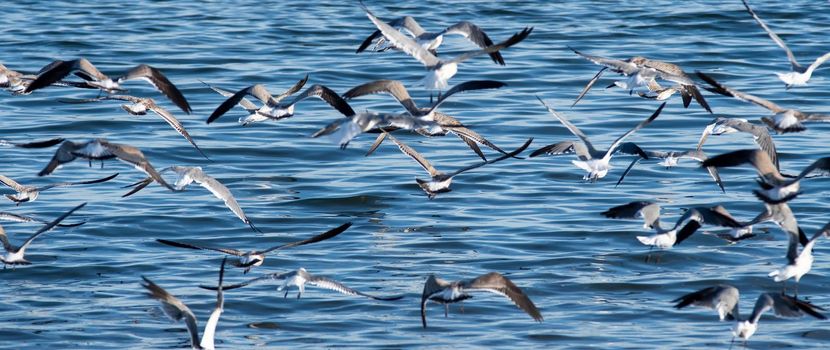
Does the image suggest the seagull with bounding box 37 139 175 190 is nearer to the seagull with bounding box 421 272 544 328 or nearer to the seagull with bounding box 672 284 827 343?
the seagull with bounding box 421 272 544 328

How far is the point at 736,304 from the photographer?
32.9 ft

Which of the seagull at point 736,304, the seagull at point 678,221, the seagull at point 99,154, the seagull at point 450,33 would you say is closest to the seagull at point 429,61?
the seagull at point 450,33

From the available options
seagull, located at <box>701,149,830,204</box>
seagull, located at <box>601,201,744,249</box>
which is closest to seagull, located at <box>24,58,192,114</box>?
seagull, located at <box>601,201,744,249</box>

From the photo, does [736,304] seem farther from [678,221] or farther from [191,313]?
[191,313]

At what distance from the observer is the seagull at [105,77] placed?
1179cm

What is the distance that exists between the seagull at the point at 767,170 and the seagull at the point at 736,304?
707 mm

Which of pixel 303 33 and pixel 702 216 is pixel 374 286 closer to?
pixel 702 216

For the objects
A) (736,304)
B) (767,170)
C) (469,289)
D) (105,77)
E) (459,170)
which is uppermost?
(105,77)

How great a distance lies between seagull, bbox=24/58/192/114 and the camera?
11789 millimetres

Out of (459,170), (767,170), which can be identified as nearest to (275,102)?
(459,170)

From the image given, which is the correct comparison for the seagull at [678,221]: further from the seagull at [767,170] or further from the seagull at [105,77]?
the seagull at [105,77]

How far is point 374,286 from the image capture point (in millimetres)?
12461

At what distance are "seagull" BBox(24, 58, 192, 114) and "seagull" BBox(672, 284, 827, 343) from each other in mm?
4462

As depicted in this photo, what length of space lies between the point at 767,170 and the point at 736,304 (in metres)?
1.21
